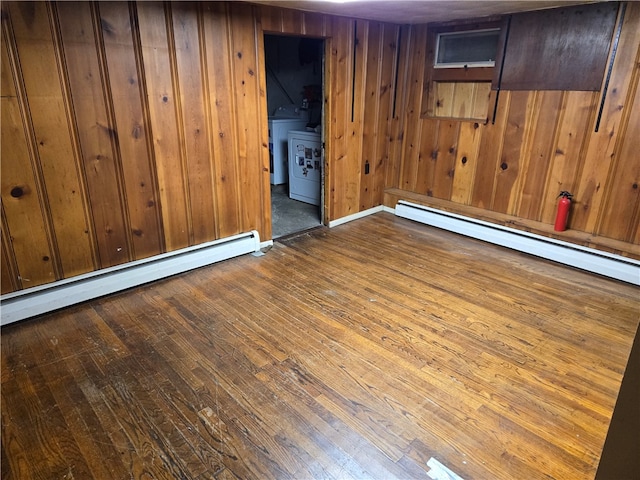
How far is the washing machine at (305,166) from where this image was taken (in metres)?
4.86

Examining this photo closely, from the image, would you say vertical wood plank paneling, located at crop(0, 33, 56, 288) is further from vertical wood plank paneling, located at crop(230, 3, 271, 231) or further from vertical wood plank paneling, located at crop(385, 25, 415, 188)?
vertical wood plank paneling, located at crop(385, 25, 415, 188)

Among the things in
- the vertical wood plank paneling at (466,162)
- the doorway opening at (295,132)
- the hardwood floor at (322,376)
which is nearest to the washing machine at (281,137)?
the doorway opening at (295,132)

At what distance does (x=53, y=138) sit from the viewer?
2.55 metres

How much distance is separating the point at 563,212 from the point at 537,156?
58cm

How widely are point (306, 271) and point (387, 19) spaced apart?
8.59 feet

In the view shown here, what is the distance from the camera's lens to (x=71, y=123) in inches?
102

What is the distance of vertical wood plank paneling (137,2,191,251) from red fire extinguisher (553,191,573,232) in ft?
10.7

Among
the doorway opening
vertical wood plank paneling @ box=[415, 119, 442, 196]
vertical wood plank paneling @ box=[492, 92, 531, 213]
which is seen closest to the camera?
vertical wood plank paneling @ box=[492, 92, 531, 213]

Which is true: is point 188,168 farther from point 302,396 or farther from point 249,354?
point 302,396

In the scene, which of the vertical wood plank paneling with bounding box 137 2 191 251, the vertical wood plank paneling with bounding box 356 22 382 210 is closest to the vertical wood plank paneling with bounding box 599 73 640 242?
the vertical wood plank paneling with bounding box 356 22 382 210

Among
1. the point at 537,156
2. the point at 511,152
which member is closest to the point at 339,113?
the point at 511,152

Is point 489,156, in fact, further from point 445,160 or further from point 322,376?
point 322,376

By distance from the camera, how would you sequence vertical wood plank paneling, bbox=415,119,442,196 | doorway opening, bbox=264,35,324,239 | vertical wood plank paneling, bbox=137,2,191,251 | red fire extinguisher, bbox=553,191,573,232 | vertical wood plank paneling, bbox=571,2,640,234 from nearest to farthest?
1. vertical wood plank paneling, bbox=137,2,191,251
2. vertical wood plank paneling, bbox=571,2,640,234
3. red fire extinguisher, bbox=553,191,573,232
4. vertical wood plank paneling, bbox=415,119,442,196
5. doorway opening, bbox=264,35,324,239

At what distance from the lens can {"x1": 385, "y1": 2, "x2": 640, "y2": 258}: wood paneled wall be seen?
320 cm
